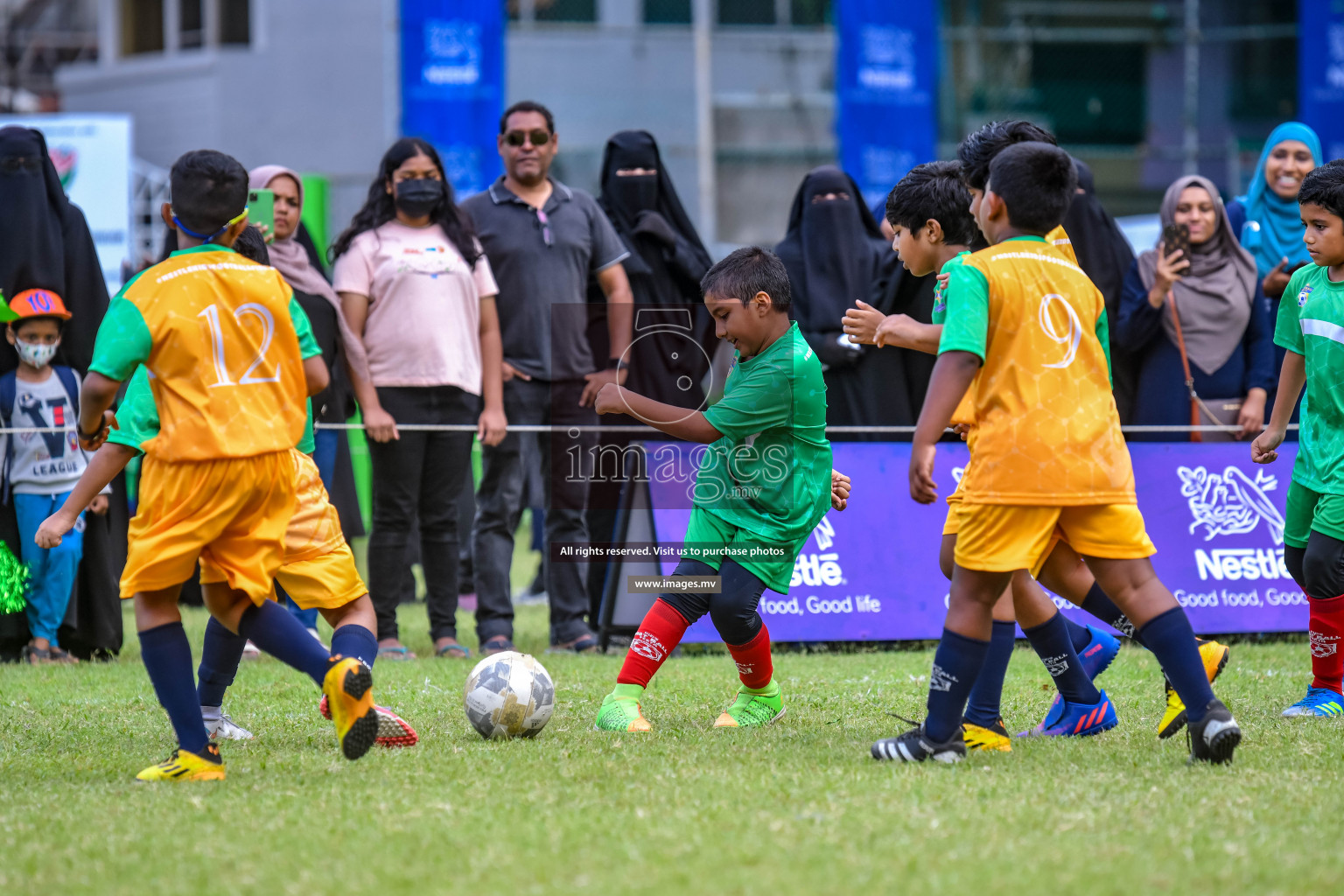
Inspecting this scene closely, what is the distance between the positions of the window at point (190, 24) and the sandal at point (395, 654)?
63.0ft

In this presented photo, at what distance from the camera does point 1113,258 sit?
27.7ft

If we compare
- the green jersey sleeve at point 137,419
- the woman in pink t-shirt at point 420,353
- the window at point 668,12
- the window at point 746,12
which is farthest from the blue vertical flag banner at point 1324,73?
the green jersey sleeve at point 137,419

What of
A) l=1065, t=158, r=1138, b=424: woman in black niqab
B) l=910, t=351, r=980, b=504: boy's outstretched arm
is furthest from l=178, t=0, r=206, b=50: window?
l=910, t=351, r=980, b=504: boy's outstretched arm

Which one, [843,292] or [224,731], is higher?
[843,292]

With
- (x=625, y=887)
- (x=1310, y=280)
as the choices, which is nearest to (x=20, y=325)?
(x=625, y=887)

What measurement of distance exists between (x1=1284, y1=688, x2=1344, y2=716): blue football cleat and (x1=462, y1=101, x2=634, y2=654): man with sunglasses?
344 cm

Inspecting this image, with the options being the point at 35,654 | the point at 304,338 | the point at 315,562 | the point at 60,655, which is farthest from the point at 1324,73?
the point at 315,562

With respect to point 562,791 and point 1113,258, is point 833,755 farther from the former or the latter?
point 1113,258

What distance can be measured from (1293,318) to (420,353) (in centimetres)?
396

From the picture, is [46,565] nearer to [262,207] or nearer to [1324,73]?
[262,207]

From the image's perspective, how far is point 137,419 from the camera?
14.1ft

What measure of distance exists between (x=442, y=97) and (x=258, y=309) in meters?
11.7

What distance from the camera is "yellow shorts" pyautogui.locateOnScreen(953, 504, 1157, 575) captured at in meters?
4.03

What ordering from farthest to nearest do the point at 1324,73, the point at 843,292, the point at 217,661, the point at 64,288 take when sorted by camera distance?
the point at 1324,73, the point at 843,292, the point at 64,288, the point at 217,661
